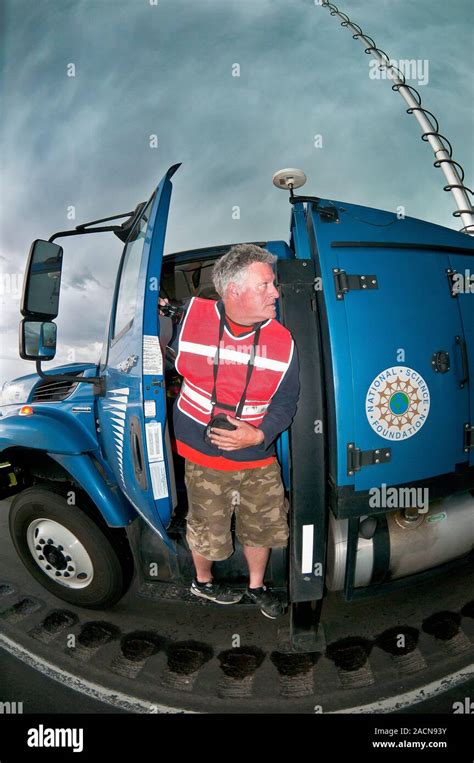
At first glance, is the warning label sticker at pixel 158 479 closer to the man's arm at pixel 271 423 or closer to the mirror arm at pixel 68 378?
the man's arm at pixel 271 423

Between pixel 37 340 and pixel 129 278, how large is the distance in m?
0.64

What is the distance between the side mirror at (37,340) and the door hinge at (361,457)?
1.75 metres

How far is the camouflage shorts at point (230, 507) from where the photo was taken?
194cm

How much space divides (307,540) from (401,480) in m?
0.59

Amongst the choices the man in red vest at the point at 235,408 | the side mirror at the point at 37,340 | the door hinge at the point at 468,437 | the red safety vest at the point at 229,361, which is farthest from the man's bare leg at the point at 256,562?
the side mirror at the point at 37,340

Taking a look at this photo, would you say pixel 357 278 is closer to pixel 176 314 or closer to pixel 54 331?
pixel 176 314

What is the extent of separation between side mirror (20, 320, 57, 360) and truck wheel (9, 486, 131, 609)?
947 mm

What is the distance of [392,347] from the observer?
1.87 m

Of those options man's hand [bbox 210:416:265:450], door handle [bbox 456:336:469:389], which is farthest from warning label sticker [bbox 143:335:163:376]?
door handle [bbox 456:336:469:389]

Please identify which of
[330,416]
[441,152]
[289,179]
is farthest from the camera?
[441,152]

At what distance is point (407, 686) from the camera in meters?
1.90

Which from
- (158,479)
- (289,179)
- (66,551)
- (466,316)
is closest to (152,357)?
(158,479)

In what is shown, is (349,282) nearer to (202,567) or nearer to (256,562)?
(256,562)

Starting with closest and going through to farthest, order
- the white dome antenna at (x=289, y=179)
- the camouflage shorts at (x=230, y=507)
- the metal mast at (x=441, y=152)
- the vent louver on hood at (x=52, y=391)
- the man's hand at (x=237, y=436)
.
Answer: the man's hand at (x=237, y=436)
the camouflage shorts at (x=230, y=507)
the white dome antenna at (x=289, y=179)
the vent louver on hood at (x=52, y=391)
the metal mast at (x=441, y=152)
